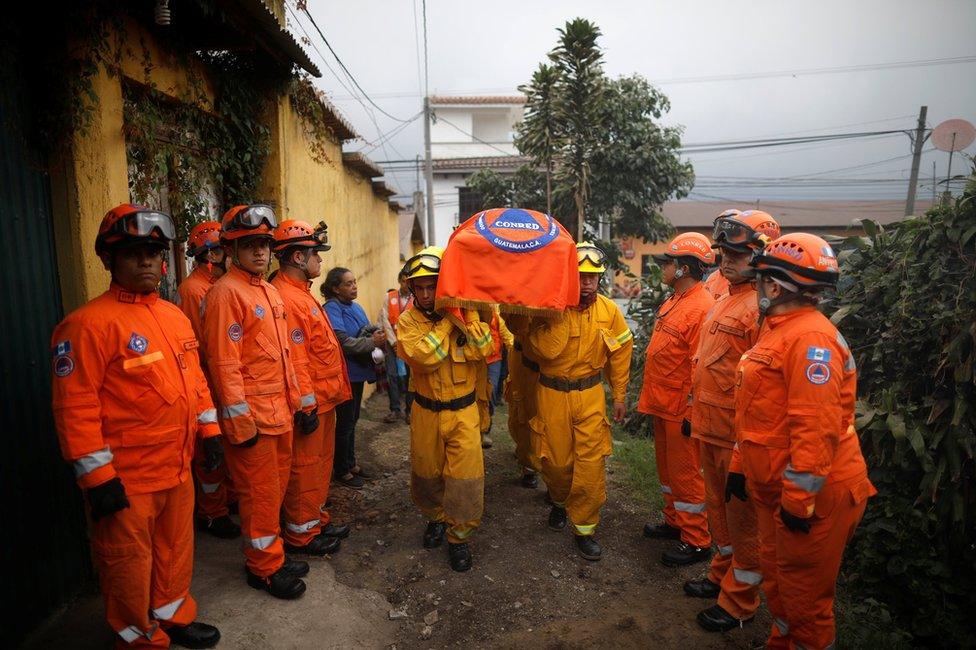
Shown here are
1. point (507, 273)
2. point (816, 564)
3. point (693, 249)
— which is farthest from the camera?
point (693, 249)

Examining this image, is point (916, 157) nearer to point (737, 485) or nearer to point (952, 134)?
A: point (952, 134)

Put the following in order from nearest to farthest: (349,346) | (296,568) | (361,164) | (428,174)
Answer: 1. (296,568)
2. (349,346)
3. (361,164)
4. (428,174)

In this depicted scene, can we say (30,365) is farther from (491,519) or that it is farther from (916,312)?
(916,312)

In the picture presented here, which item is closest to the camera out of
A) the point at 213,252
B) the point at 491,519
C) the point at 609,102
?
the point at 213,252

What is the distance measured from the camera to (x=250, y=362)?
347 cm

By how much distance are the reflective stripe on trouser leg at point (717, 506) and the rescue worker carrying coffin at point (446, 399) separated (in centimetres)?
150

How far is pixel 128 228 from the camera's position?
2631 millimetres

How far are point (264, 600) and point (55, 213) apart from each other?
8.52ft

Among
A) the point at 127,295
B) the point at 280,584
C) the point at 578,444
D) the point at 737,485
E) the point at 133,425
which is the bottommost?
the point at 280,584

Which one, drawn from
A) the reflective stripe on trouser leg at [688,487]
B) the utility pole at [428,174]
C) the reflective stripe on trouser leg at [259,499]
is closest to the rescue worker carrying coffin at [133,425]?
the reflective stripe on trouser leg at [259,499]

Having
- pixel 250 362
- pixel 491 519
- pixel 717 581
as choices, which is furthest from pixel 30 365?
pixel 717 581

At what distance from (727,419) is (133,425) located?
3259 mm

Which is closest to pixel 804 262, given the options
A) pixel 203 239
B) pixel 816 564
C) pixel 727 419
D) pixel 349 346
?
pixel 727 419

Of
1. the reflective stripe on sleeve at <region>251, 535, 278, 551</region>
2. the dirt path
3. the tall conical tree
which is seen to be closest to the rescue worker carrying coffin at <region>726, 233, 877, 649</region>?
the dirt path
